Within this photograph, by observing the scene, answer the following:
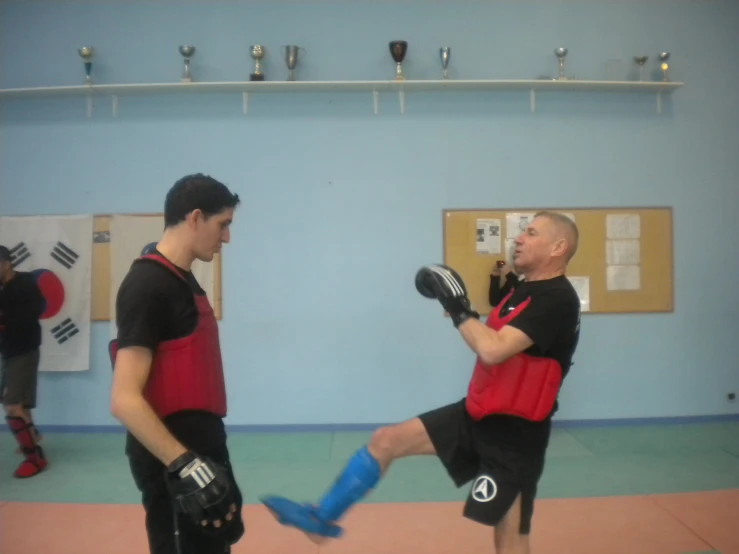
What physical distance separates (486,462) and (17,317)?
9.77 ft

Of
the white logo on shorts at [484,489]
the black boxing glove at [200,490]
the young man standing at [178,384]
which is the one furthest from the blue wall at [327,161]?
the black boxing glove at [200,490]

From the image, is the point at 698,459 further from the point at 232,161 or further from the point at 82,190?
the point at 82,190

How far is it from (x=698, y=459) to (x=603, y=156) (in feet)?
7.21

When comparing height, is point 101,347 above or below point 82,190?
below

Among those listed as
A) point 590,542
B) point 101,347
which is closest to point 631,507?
point 590,542

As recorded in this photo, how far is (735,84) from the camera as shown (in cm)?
433

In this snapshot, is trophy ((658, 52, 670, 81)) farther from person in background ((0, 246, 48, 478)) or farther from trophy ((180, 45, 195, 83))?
person in background ((0, 246, 48, 478))

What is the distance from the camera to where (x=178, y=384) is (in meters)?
1.33

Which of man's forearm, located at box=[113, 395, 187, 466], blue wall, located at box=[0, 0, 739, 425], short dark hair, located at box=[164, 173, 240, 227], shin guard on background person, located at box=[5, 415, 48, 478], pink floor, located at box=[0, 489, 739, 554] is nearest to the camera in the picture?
man's forearm, located at box=[113, 395, 187, 466]

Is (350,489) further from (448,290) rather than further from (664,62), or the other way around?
(664,62)

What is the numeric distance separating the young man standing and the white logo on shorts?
29.2 inches

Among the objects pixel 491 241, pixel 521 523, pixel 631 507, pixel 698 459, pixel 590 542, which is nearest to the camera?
pixel 521 523

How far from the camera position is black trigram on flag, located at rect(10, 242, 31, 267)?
4176 mm

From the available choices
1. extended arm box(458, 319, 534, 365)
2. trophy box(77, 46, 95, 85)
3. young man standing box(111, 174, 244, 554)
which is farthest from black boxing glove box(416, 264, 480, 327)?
trophy box(77, 46, 95, 85)
